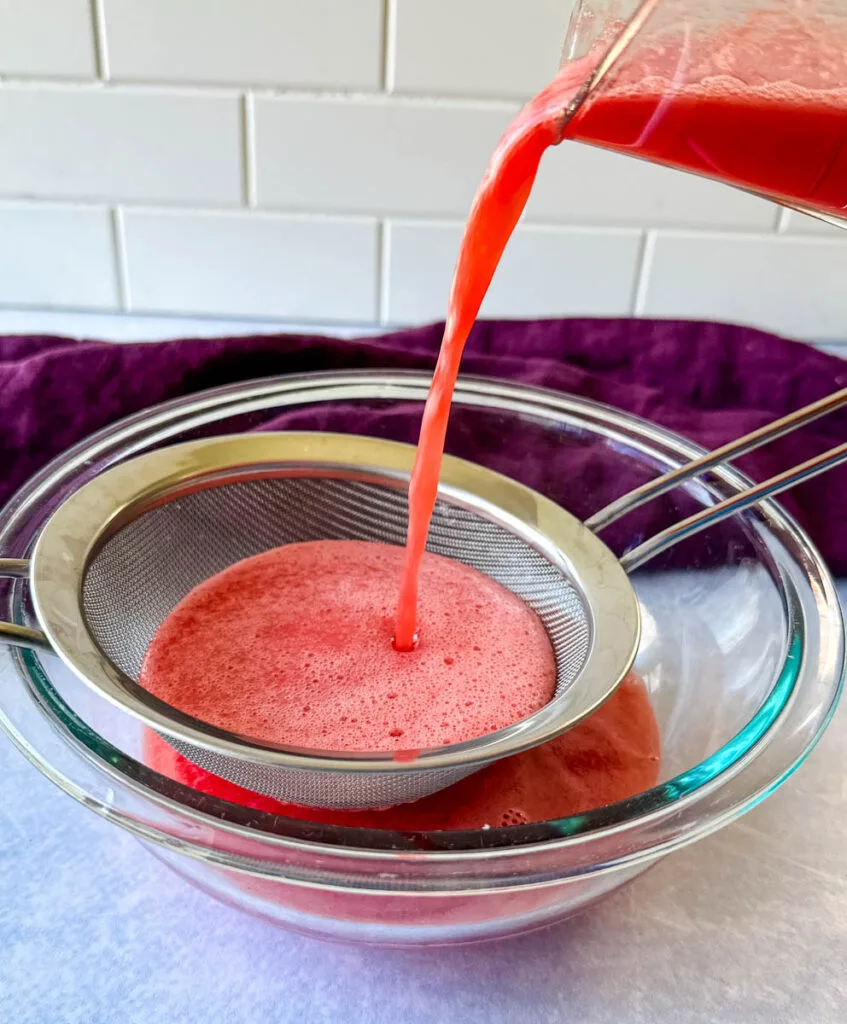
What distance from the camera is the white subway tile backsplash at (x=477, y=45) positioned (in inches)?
43.5

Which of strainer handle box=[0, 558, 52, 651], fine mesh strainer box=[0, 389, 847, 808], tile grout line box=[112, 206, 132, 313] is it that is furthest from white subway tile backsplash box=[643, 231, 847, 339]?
strainer handle box=[0, 558, 52, 651]

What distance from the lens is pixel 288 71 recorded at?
1146mm

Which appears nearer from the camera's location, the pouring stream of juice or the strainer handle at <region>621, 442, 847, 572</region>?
the pouring stream of juice

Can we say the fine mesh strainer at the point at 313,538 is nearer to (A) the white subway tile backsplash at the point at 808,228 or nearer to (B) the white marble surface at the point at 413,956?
(B) the white marble surface at the point at 413,956

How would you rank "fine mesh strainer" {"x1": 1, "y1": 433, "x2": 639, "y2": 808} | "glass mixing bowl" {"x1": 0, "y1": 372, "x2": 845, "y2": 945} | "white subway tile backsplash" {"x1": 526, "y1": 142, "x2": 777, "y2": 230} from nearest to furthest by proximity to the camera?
"glass mixing bowl" {"x1": 0, "y1": 372, "x2": 845, "y2": 945}, "fine mesh strainer" {"x1": 1, "y1": 433, "x2": 639, "y2": 808}, "white subway tile backsplash" {"x1": 526, "y1": 142, "x2": 777, "y2": 230}

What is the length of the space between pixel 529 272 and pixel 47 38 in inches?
25.2

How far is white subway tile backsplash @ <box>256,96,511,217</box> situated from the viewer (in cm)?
117

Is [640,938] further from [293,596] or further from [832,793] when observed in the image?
[293,596]

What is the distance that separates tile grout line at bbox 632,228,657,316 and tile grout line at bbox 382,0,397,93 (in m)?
0.37

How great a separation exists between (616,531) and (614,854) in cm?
42

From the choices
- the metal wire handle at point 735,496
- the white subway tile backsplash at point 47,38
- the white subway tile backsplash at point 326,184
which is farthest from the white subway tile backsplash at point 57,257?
the metal wire handle at point 735,496

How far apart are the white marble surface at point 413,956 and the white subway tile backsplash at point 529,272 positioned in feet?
2.75

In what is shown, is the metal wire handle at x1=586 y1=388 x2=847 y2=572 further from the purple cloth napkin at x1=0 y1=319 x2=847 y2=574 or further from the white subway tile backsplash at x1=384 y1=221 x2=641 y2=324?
the white subway tile backsplash at x1=384 y1=221 x2=641 y2=324

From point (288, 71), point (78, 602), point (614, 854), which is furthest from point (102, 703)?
point (288, 71)
